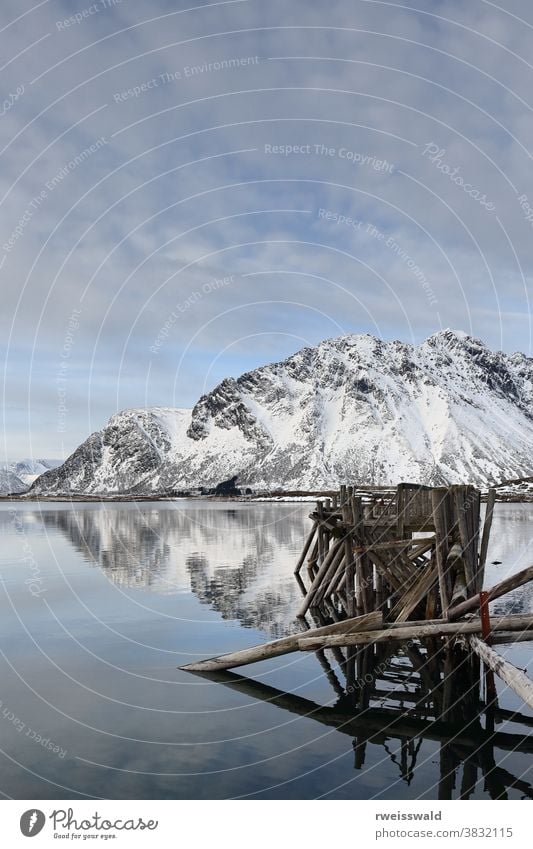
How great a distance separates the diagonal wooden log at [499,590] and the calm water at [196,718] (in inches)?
83.9

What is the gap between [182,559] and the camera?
43.3 metres

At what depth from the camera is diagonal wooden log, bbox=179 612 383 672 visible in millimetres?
14531

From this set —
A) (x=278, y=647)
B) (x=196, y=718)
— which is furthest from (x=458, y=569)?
(x=196, y=718)

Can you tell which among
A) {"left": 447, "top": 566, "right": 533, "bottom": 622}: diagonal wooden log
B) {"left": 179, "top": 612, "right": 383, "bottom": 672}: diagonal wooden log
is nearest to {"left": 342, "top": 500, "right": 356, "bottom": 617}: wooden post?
{"left": 179, "top": 612, "right": 383, "bottom": 672}: diagonal wooden log

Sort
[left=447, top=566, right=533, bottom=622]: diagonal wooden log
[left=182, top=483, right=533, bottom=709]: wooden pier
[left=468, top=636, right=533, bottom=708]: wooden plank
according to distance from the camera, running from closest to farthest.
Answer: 1. [left=468, top=636, right=533, bottom=708]: wooden plank
2. [left=447, top=566, right=533, bottom=622]: diagonal wooden log
3. [left=182, top=483, right=533, bottom=709]: wooden pier

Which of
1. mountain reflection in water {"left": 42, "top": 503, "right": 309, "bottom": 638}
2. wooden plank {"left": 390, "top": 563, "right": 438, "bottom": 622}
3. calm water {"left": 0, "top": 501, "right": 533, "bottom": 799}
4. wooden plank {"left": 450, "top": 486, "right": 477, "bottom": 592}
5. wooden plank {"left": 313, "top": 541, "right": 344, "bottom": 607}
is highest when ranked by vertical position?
wooden plank {"left": 450, "top": 486, "right": 477, "bottom": 592}

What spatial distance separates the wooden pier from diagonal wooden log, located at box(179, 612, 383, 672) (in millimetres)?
23

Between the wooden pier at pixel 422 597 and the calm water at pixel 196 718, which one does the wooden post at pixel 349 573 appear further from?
the calm water at pixel 196 718

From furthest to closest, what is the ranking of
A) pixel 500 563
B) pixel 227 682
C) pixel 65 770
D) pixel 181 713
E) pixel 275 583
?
pixel 500 563
pixel 275 583
pixel 227 682
pixel 181 713
pixel 65 770

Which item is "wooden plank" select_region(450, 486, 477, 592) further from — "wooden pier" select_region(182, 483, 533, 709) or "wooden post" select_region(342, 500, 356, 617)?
"wooden post" select_region(342, 500, 356, 617)

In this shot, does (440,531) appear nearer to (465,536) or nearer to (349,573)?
(465,536)

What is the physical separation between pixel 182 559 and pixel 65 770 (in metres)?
32.5
